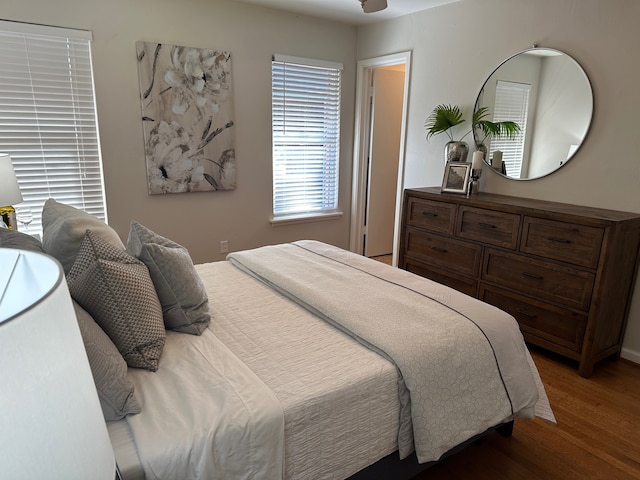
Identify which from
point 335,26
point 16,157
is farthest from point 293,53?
point 16,157

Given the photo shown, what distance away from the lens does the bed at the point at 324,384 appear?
1174mm

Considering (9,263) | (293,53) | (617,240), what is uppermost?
(293,53)

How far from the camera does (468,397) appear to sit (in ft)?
5.32

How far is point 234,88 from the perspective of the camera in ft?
12.3

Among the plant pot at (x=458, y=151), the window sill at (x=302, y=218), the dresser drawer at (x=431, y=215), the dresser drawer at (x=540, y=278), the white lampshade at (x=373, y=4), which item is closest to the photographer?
the white lampshade at (x=373, y=4)

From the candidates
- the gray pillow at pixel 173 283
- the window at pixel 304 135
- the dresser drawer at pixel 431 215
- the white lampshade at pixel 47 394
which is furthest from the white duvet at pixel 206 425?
the window at pixel 304 135

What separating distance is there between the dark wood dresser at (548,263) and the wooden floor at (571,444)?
0.23 meters

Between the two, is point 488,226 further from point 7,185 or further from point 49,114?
point 49,114

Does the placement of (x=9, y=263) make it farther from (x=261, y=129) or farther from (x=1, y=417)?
(x=261, y=129)

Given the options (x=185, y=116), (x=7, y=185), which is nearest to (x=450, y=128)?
(x=185, y=116)

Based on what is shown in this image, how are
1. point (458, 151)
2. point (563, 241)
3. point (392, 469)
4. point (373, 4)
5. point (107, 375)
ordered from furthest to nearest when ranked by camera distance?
1. point (458, 151)
2. point (563, 241)
3. point (373, 4)
4. point (392, 469)
5. point (107, 375)

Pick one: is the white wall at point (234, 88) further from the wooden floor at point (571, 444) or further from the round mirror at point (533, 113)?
the wooden floor at point (571, 444)

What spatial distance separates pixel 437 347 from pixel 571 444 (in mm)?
1096

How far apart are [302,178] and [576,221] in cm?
261
